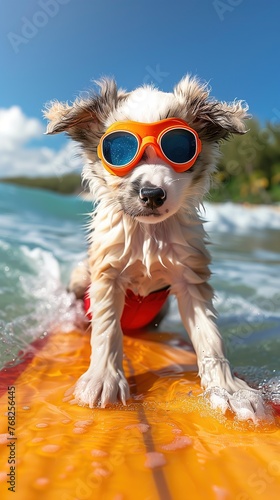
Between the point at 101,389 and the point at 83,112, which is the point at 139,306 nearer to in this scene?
the point at 101,389

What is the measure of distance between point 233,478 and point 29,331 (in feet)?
6.36

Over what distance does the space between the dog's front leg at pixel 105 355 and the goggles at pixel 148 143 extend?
0.58 metres

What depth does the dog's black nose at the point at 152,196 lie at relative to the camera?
6.06 feet

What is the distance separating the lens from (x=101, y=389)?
185 centimetres

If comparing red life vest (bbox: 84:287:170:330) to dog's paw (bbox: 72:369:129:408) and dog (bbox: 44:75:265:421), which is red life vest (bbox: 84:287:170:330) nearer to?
dog (bbox: 44:75:265:421)

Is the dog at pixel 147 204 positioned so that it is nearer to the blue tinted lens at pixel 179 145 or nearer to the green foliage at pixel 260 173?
the blue tinted lens at pixel 179 145

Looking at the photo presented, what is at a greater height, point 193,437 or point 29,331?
point 29,331

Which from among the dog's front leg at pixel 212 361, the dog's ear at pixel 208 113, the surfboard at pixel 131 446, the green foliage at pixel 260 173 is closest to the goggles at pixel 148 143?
the dog's ear at pixel 208 113

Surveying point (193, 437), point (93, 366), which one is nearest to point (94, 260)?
point (93, 366)

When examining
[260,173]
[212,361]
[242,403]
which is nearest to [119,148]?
[212,361]

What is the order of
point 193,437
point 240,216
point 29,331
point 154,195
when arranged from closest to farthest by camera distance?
point 193,437
point 154,195
point 29,331
point 240,216

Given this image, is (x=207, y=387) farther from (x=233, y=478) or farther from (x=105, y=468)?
(x=105, y=468)

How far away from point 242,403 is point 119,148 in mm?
1190

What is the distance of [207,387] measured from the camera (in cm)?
192
